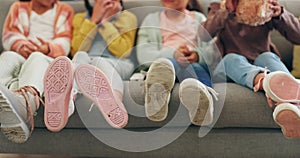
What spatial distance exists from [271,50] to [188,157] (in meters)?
0.59

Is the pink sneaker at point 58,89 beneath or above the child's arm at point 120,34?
above

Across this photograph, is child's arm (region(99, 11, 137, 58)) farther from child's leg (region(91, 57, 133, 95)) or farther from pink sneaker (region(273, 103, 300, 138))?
pink sneaker (region(273, 103, 300, 138))

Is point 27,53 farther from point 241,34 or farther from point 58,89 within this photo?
point 241,34

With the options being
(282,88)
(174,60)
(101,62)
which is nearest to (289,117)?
(282,88)

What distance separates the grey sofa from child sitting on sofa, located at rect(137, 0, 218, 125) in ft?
0.21

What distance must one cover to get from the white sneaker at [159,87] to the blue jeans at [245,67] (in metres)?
0.28

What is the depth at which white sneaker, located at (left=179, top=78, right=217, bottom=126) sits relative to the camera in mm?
1218

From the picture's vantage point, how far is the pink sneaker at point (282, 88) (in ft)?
3.92

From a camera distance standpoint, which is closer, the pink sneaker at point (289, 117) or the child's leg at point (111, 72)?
the pink sneaker at point (289, 117)

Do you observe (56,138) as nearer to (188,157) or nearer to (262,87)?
(188,157)

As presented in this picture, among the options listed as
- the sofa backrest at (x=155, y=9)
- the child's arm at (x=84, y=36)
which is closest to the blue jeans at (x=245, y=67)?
the sofa backrest at (x=155, y=9)

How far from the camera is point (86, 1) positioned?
186 centimetres

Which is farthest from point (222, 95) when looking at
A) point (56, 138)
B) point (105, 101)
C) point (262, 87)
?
point (56, 138)

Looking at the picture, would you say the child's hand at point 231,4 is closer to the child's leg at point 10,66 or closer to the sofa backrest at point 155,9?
the sofa backrest at point 155,9
